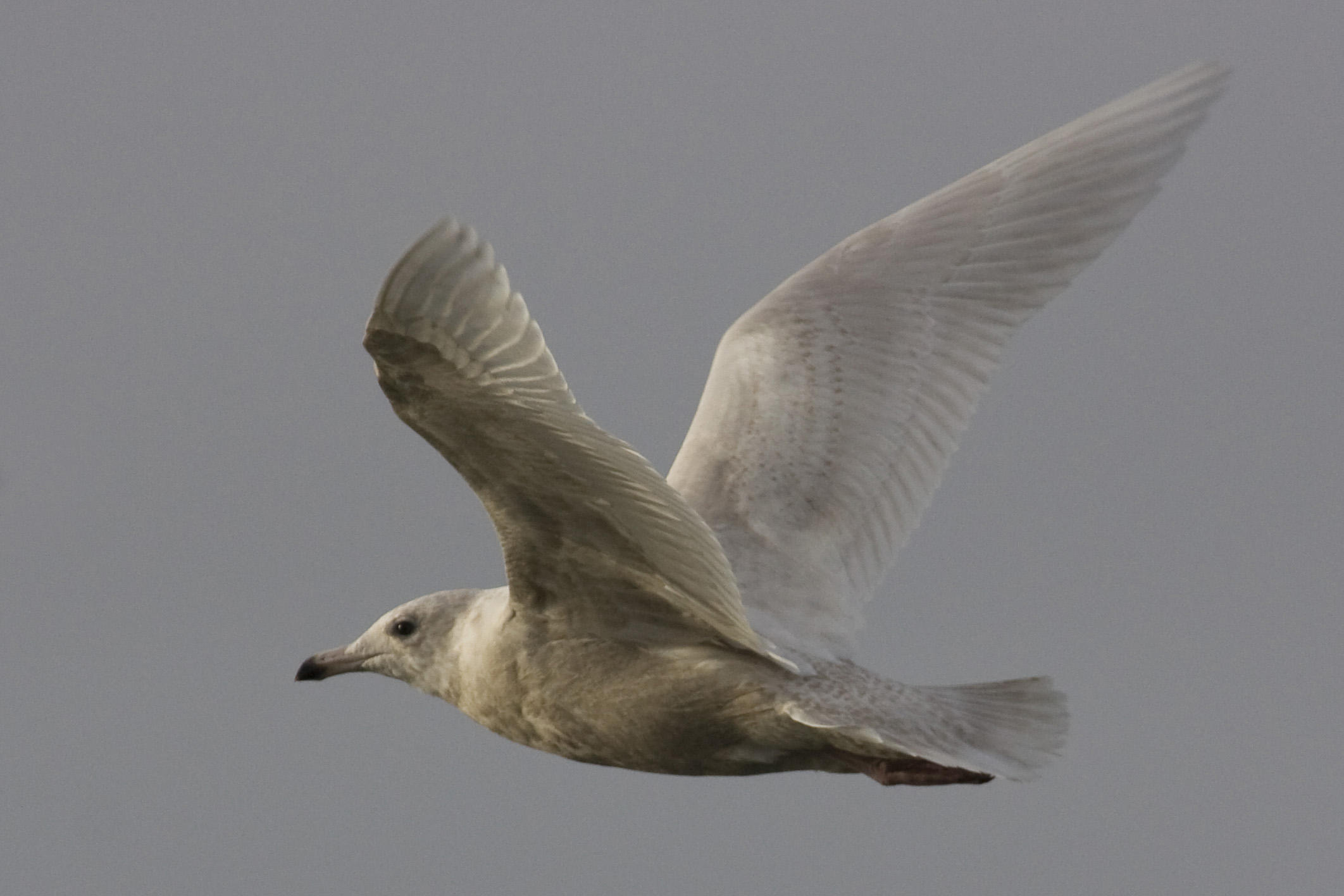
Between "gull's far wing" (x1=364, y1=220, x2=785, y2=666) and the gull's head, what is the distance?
888 mm

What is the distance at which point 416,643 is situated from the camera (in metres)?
9.55

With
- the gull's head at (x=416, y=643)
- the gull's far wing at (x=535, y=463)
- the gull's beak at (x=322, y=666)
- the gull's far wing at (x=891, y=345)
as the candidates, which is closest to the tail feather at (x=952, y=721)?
the gull's far wing at (x=535, y=463)

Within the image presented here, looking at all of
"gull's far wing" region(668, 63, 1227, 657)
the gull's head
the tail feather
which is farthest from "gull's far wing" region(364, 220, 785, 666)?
"gull's far wing" region(668, 63, 1227, 657)

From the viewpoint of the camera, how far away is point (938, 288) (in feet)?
34.8

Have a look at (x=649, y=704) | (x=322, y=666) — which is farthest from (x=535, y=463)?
(x=322, y=666)

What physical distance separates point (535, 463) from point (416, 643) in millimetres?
2342

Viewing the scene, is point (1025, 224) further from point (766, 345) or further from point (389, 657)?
point (389, 657)

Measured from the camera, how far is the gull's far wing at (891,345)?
9875 mm

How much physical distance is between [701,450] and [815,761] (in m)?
1.91

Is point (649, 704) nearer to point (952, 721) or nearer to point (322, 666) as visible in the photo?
point (952, 721)

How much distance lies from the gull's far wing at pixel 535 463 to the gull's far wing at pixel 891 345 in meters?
1.14

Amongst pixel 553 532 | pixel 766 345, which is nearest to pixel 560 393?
pixel 553 532

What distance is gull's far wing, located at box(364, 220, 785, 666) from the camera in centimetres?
675

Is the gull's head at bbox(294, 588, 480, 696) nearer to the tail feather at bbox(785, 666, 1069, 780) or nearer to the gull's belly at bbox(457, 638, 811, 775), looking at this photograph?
the gull's belly at bbox(457, 638, 811, 775)
